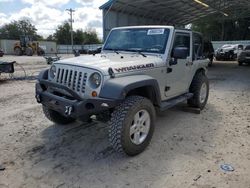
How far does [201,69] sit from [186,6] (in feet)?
51.4

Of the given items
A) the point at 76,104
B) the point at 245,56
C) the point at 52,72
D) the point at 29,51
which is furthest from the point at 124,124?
the point at 29,51

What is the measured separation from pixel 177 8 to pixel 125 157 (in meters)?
19.1

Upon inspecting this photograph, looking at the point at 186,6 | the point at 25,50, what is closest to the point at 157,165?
the point at 186,6

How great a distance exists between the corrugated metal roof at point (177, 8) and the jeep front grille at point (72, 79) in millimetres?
12194

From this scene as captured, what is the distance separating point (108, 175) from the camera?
3.69 m

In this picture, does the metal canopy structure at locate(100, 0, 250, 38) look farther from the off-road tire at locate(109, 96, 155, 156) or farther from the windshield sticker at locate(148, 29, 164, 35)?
the off-road tire at locate(109, 96, 155, 156)

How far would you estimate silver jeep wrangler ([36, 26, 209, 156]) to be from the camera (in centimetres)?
383

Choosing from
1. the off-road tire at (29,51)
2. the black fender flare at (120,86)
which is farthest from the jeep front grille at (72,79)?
the off-road tire at (29,51)

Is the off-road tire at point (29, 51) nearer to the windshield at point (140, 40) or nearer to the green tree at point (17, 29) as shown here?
the windshield at point (140, 40)

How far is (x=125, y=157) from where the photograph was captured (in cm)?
417

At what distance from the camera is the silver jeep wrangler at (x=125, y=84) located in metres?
3.83

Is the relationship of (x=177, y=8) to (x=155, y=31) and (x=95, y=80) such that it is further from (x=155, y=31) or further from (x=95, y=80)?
(x=95, y=80)

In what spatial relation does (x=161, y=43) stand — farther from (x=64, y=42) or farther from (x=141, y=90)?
(x=64, y=42)

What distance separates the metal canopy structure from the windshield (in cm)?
1061
